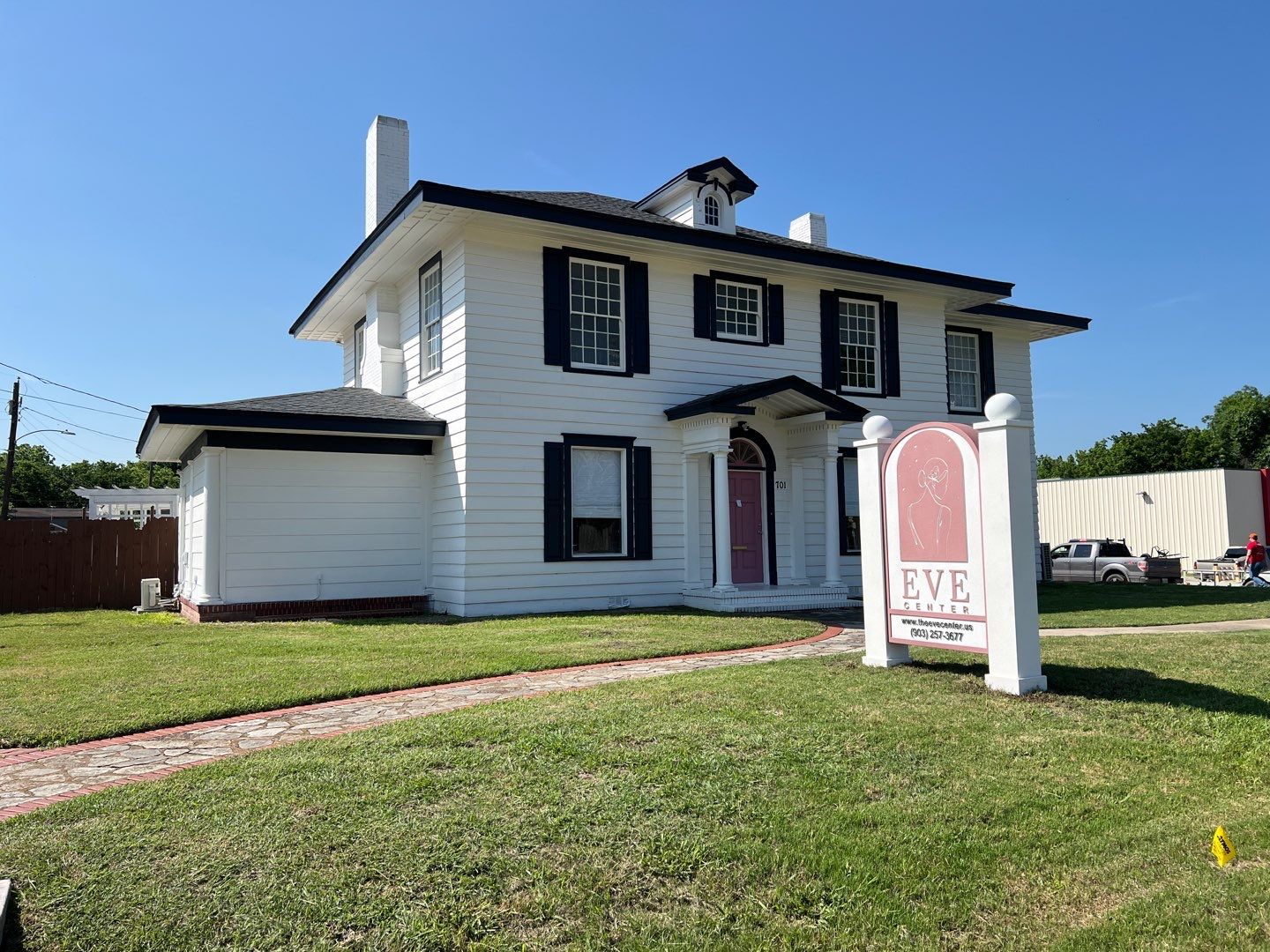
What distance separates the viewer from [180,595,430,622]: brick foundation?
48.1 feet

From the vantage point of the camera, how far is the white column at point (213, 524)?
14633 millimetres

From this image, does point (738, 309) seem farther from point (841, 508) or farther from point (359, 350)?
point (359, 350)

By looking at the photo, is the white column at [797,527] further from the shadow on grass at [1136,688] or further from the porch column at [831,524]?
the shadow on grass at [1136,688]

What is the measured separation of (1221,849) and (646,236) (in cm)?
1334

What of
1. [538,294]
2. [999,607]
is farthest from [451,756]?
[538,294]

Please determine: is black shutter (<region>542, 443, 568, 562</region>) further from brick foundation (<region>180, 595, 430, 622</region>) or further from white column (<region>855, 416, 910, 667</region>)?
white column (<region>855, 416, 910, 667</region>)

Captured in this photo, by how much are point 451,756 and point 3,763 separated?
291 cm

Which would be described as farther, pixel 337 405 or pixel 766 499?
pixel 766 499

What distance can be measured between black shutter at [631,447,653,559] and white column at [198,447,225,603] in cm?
670

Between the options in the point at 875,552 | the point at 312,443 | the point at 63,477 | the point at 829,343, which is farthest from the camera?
the point at 63,477

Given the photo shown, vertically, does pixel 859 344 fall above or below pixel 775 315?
below

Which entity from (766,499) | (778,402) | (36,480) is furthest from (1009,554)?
(36,480)

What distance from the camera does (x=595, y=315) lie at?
16.3m

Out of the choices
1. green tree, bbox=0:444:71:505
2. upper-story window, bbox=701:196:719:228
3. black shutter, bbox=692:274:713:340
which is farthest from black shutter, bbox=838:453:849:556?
green tree, bbox=0:444:71:505
